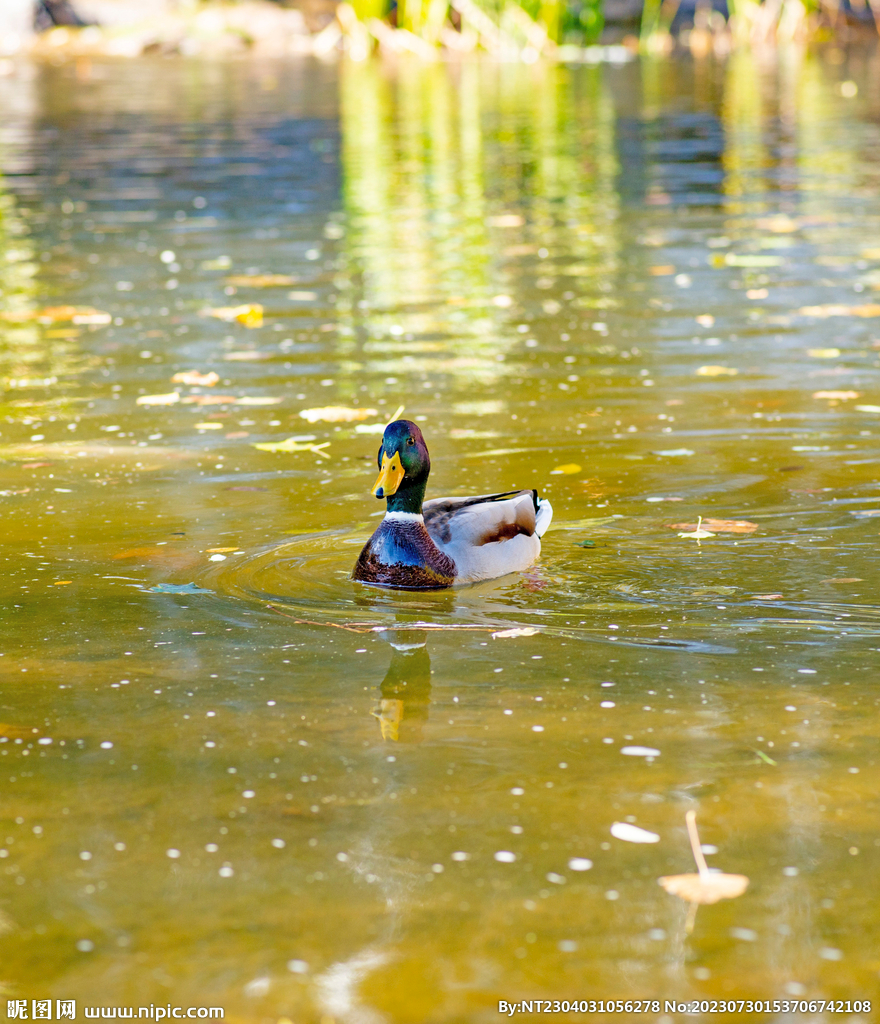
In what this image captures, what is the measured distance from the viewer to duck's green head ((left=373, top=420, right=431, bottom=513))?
535 centimetres

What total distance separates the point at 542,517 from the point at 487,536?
0.39 m

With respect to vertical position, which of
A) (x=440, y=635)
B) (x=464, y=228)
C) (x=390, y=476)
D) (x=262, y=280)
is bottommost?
(x=440, y=635)

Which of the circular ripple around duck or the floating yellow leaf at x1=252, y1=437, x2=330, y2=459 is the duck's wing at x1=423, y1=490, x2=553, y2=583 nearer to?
the circular ripple around duck

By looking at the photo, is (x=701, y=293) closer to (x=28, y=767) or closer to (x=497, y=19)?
(x=28, y=767)

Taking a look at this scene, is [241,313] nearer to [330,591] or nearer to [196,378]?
[196,378]

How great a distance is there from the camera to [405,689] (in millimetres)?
4543

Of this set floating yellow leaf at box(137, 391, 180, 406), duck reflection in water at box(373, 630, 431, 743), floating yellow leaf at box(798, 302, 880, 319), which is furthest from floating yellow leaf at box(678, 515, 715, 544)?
floating yellow leaf at box(798, 302, 880, 319)

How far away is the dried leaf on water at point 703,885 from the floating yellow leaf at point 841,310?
7.18 meters

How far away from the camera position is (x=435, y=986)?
304 centimetres

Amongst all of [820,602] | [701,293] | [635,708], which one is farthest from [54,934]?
[701,293]

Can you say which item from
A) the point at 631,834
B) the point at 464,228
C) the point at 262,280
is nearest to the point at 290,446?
the point at 631,834

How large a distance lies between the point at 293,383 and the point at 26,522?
268 centimetres

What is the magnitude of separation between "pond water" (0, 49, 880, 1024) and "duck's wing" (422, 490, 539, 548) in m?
0.21

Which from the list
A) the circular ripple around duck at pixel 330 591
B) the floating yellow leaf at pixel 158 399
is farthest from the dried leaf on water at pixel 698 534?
the floating yellow leaf at pixel 158 399
